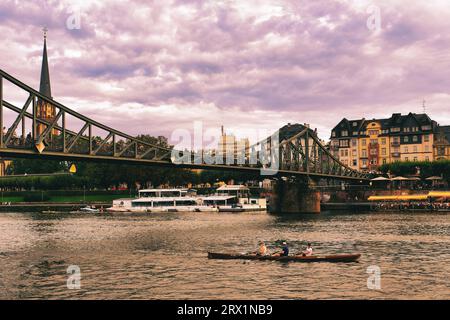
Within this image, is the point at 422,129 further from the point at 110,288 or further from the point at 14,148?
the point at 110,288

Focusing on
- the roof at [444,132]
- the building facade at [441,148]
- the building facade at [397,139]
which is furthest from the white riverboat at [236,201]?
the roof at [444,132]

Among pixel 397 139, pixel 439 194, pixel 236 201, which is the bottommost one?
pixel 236 201

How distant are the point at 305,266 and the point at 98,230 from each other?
50.5m

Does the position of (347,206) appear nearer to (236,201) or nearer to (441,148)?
(236,201)

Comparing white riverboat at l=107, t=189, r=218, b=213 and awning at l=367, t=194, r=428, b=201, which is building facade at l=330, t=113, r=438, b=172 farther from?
white riverboat at l=107, t=189, r=218, b=213

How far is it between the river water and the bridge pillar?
5665 cm

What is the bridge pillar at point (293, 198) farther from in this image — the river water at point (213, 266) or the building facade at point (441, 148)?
the building facade at point (441, 148)

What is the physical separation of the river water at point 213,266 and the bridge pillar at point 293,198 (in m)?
56.7

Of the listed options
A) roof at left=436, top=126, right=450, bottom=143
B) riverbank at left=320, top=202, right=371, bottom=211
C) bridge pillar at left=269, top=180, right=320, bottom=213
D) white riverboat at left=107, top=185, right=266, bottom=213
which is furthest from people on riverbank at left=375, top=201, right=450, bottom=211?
roof at left=436, top=126, right=450, bottom=143

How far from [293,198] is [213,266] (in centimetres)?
9659

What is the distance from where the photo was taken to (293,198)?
480ft

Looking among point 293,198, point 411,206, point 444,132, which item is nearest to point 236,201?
point 293,198

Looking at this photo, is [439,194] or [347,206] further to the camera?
[347,206]
